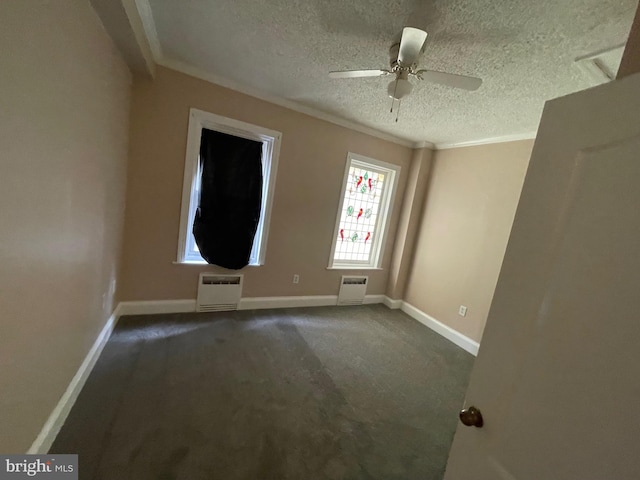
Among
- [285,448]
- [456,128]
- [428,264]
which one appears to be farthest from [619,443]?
[428,264]

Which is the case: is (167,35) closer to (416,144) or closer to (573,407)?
(573,407)

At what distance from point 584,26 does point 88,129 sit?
9.00 feet

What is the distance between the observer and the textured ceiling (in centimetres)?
138

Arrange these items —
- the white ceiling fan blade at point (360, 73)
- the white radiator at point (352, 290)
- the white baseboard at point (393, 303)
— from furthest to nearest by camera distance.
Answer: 1. the white baseboard at point (393, 303)
2. the white radiator at point (352, 290)
3. the white ceiling fan blade at point (360, 73)

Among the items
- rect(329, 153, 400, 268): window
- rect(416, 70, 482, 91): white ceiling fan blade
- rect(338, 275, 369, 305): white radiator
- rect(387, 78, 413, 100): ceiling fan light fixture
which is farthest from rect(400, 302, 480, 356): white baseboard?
rect(387, 78, 413, 100): ceiling fan light fixture

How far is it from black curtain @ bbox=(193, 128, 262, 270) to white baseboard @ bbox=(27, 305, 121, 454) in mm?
1168

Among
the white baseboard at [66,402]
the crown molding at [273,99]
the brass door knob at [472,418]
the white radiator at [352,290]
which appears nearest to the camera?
the brass door knob at [472,418]

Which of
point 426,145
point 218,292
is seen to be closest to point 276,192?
point 218,292

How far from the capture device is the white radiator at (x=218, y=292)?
9.75 ft

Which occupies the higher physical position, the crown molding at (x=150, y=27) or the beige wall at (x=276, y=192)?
the crown molding at (x=150, y=27)

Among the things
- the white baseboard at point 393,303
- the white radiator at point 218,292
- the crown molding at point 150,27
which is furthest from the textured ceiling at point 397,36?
the white baseboard at point 393,303

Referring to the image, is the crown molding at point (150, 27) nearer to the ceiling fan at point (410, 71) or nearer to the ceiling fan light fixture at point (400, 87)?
the ceiling fan at point (410, 71)

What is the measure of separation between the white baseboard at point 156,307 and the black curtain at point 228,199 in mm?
555

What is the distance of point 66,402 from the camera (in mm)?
1508
